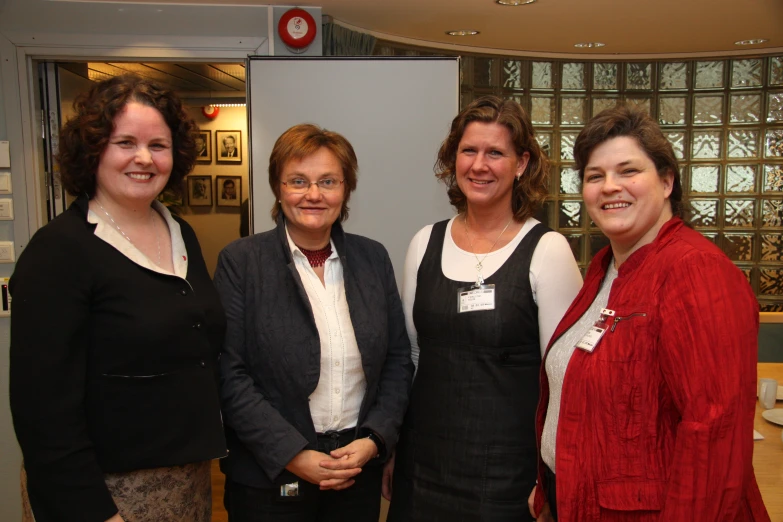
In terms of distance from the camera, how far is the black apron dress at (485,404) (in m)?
1.55

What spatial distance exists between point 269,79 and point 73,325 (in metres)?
2.35

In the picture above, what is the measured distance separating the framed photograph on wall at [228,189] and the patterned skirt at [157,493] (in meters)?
5.38

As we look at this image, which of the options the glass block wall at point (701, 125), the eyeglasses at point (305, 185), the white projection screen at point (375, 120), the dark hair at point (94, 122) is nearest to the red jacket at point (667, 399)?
the eyeglasses at point (305, 185)

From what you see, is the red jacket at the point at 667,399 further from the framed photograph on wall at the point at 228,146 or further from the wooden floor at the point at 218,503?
the framed photograph on wall at the point at 228,146

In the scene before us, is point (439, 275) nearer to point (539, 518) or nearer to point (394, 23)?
point (539, 518)

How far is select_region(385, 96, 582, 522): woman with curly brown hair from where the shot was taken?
1554 mm

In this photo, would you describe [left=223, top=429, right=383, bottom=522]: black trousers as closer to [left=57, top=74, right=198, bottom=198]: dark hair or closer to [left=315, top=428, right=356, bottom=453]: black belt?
[left=315, top=428, right=356, bottom=453]: black belt

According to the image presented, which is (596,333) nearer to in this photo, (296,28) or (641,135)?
(641,135)

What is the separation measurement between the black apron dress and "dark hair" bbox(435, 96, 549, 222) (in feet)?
0.33

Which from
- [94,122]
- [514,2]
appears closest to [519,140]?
[94,122]

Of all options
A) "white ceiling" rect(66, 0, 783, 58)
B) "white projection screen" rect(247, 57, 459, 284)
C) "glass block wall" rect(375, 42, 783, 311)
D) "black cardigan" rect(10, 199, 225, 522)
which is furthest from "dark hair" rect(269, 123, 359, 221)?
"glass block wall" rect(375, 42, 783, 311)

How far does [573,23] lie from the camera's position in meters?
3.82

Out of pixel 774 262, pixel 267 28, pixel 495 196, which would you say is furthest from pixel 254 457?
pixel 774 262

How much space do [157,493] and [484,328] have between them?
85 cm
